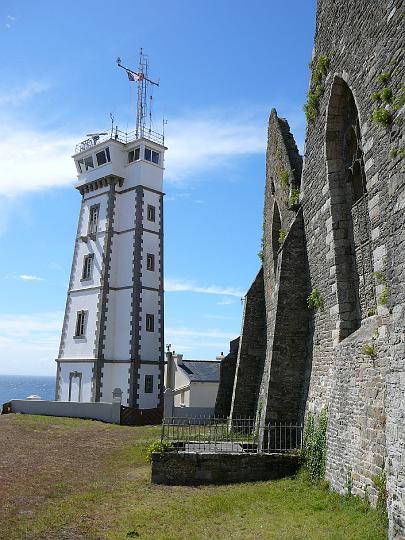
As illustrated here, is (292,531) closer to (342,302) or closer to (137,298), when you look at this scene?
(342,302)

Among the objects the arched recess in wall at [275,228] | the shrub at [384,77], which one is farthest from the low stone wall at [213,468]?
the arched recess in wall at [275,228]

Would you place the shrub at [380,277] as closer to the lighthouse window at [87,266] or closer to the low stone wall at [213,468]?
the low stone wall at [213,468]

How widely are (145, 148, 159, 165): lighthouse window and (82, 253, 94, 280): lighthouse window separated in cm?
757

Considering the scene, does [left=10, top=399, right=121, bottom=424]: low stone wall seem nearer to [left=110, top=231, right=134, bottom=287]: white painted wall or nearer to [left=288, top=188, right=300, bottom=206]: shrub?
[left=110, top=231, right=134, bottom=287]: white painted wall

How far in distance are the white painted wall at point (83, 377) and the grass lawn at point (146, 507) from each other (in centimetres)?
1493

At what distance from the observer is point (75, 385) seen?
99.6ft

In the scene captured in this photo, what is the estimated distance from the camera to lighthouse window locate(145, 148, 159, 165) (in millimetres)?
33156

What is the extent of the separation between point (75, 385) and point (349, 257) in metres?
23.2

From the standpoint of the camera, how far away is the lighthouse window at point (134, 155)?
109 feet

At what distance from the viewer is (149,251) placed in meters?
31.5

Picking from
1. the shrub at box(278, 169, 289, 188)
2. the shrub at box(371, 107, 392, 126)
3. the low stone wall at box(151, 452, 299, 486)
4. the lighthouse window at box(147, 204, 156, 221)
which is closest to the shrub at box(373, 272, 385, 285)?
the shrub at box(371, 107, 392, 126)

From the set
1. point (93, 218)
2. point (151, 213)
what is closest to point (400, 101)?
point (151, 213)

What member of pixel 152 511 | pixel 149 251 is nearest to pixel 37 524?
pixel 152 511

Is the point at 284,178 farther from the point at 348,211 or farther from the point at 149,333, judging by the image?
the point at 149,333
